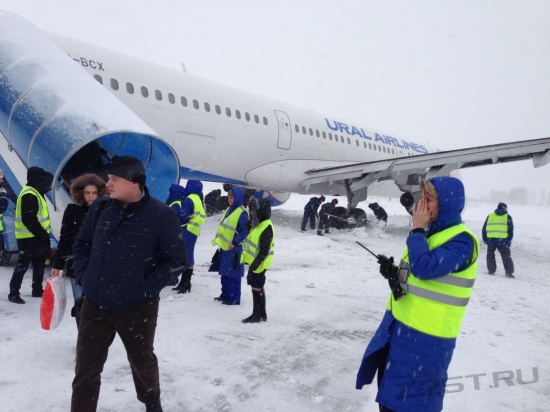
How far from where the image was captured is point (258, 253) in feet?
16.0

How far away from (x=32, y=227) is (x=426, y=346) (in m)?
4.64

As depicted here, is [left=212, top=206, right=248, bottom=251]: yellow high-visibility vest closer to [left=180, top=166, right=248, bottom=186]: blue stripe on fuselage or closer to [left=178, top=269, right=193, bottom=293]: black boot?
[left=178, top=269, right=193, bottom=293]: black boot

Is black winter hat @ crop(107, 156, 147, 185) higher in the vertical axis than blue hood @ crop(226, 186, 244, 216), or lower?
higher

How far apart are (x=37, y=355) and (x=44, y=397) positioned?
0.78 metres

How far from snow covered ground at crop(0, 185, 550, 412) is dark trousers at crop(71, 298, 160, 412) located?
444mm

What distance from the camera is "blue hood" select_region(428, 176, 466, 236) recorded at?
2160 millimetres

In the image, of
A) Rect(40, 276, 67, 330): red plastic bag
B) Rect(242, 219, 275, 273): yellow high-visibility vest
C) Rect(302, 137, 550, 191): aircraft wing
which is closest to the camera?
Rect(40, 276, 67, 330): red plastic bag

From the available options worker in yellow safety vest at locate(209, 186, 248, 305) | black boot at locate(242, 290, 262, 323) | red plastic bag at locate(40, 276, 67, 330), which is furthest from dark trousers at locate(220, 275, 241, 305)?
red plastic bag at locate(40, 276, 67, 330)

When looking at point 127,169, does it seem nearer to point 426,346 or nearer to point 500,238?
point 426,346

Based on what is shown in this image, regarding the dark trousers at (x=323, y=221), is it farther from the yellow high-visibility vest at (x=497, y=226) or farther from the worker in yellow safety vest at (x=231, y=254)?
the worker in yellow safety vest at (x=231, y=254)

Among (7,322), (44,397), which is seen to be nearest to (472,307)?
(44,397)

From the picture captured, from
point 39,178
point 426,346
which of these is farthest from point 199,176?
point 426,346

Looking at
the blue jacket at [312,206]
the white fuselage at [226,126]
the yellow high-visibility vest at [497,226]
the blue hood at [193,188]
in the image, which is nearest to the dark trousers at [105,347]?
the blue hood at [193,188]

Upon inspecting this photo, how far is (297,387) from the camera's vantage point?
326 centimetres
